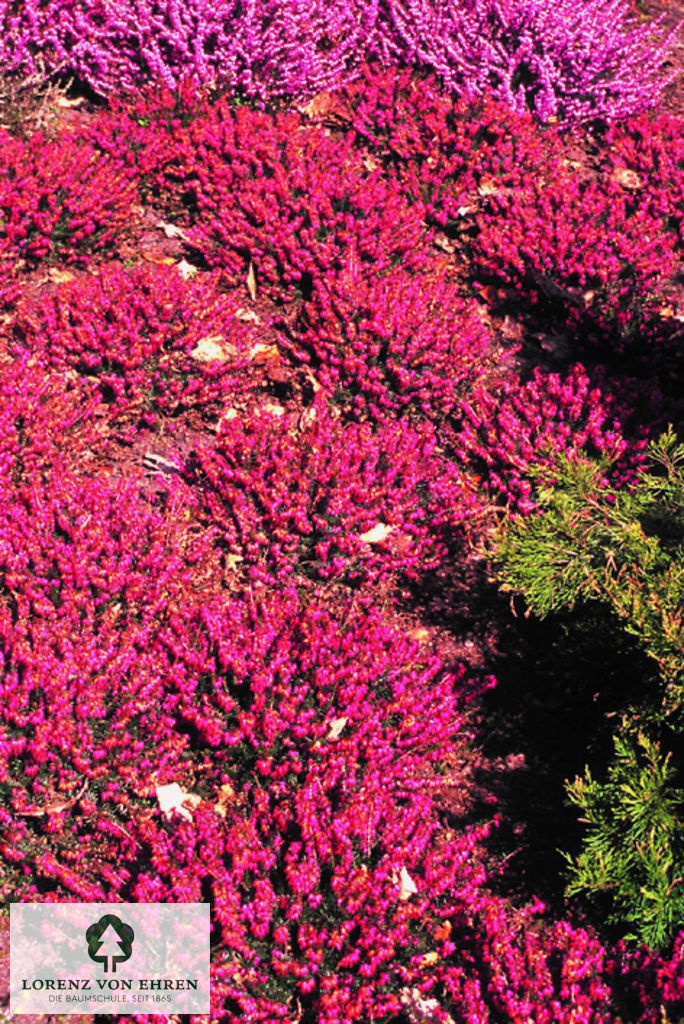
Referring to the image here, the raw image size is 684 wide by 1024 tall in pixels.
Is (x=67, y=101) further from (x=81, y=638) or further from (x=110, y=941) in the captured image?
(x=110, y=941)

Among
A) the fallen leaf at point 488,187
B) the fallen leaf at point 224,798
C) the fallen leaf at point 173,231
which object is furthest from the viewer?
the fallen leaf at point 488,187

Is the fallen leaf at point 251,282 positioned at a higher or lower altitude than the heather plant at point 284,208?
lower

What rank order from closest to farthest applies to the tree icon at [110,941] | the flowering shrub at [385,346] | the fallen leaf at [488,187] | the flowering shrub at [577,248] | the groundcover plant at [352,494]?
1. the tree icon at [110,941]
2. the groundcover plant at [352,494]
3. the flowering shrub at [385,346]
4. the flowering shrub at [577,248]
5. the fallen leaf at [488,187]

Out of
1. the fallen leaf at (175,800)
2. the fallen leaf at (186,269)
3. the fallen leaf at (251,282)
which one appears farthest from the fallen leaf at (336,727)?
the fallen leaf at (186,269)

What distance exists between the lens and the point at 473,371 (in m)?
5.67

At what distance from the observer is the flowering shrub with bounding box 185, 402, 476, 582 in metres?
4.70

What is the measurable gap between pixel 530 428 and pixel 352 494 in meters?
1.24

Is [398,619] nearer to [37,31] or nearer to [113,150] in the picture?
[113,150]

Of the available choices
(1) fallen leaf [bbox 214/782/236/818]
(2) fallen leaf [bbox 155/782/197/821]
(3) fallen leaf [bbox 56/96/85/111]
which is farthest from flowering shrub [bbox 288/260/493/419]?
(3) fallen leaf [bbox 56/96/85/111]

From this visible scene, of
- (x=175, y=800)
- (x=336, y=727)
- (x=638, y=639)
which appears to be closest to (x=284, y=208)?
(x=336, y=727)

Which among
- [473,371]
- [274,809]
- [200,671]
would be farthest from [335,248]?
[274,809]

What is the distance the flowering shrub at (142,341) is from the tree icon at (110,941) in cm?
268

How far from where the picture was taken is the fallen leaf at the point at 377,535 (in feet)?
15.9

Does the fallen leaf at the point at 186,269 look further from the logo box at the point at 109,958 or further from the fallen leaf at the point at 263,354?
the logo box at the point at 109,958
